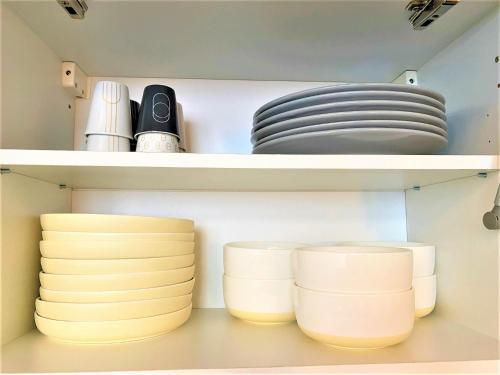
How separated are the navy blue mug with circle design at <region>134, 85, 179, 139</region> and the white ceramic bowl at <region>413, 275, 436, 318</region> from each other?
0.49m

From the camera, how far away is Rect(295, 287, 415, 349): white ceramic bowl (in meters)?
0.50

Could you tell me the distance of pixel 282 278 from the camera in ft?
2.04

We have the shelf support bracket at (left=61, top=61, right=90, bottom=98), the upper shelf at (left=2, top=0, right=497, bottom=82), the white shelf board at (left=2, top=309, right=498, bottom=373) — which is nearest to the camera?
the white shelf board at (left=2, top=309, right=498, bottom=373)

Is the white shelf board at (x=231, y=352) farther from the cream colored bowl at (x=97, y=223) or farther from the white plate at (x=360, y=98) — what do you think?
the white plate at (x=360, y=98)

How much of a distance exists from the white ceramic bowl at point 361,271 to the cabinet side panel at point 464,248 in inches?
6.1

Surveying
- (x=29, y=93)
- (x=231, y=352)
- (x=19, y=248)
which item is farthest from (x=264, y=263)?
(x=29, y=93)

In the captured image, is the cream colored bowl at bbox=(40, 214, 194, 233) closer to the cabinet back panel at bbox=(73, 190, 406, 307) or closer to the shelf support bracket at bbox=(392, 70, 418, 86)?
the cabinet back panel at bbox=(73, 190, 406, 307)

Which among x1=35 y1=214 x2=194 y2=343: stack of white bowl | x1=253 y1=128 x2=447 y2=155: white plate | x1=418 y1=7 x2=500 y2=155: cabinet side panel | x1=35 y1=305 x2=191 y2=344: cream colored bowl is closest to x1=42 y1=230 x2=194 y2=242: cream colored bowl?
x1=35 y1=214 x2=194 y2=343: stack of white bowl

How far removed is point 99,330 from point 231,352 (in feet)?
0.64

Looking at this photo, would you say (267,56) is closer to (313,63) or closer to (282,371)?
(313,63)

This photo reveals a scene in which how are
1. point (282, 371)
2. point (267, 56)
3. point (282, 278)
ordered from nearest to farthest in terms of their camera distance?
point (282, 371) → point (282, 278) → point (267, 56)

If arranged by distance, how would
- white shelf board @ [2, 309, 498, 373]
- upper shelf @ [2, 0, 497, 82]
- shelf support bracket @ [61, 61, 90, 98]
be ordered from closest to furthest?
white shelf board @ [2, 309, 498, 373]
upper shelf @ [2, 0, 497, 82]
shelf support bracket @ [61, 61, 90, 98]

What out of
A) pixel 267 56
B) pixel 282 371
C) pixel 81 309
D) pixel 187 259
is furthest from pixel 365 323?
pixel 267 56

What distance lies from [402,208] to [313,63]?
37 centimetres
